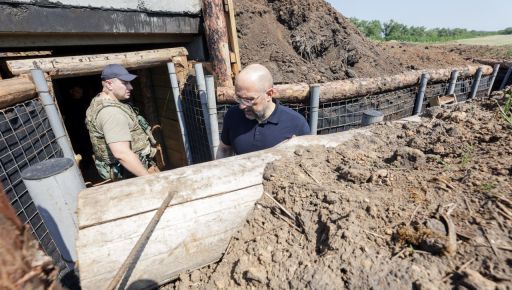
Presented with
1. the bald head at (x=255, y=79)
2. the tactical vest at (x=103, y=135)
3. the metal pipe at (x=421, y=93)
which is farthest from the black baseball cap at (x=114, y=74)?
the metal pipe at (x=421, y=93)

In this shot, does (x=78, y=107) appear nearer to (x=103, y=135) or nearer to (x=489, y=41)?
(x=103, y=135)

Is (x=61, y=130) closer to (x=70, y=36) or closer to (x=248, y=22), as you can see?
(x=70, y=36)

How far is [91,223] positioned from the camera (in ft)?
4.09

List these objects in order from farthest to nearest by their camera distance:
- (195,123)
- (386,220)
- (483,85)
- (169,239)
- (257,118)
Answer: (483,85), (195,123), (257,118), (169,239), (386,220)

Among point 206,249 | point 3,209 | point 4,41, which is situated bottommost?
point 206,249

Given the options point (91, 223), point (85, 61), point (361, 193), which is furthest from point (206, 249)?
point (85, 61)

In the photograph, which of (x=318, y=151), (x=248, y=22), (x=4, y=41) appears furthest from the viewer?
(x=248, y=22)

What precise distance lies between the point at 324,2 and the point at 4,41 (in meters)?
6.09

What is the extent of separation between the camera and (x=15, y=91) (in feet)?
7.95

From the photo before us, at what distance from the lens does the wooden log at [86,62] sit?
2.82 meters

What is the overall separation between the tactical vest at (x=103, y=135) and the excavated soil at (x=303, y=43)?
252 cm

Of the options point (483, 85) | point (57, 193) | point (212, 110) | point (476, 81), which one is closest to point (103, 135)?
point (212, 110)

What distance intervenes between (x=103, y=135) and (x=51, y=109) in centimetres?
62

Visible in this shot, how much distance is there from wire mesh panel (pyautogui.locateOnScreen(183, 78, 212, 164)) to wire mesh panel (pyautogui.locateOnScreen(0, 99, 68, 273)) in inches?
67.9
